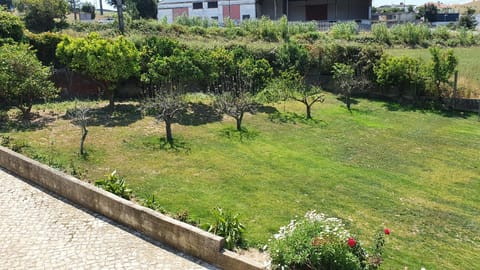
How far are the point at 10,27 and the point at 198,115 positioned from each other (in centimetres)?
866

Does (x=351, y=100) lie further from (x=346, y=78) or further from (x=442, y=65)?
(x=442, y=65)

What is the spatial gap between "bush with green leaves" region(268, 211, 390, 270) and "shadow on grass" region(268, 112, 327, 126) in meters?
9.69

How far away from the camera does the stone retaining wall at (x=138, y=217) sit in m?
6.65

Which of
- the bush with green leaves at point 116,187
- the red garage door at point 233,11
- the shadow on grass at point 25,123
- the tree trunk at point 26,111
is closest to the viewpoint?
the bush with green leaves at point 116,187

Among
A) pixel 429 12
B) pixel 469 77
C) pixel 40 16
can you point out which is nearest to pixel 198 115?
pixel 469 77

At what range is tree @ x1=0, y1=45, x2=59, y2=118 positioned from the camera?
13875 mm

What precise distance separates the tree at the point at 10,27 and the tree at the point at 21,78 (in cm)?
336

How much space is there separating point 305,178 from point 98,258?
508cm

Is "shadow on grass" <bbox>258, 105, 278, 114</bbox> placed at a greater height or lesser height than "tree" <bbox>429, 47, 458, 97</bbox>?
lesser

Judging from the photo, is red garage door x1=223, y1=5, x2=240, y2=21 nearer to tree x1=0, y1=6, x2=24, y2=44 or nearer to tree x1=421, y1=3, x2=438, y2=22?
tree x1=421, y1=3, x2=438, y2=22

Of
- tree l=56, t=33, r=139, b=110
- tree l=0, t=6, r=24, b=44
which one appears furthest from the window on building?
tree l=56, t=33, r=139, b=110

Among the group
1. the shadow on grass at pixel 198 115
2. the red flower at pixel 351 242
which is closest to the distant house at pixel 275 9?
the shadow on grass at pixel 198 115

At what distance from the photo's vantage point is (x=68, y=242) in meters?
Answer: 7.41

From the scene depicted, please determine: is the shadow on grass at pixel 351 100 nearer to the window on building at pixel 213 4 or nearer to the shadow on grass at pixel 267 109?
the shadow on grass at pixel 267 109
